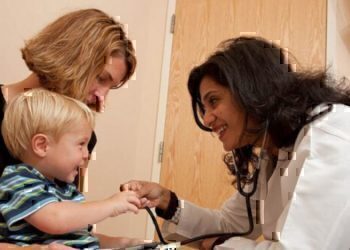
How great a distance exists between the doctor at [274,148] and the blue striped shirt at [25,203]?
0.30 m

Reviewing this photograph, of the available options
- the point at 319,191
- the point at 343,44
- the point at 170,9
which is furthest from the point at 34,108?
the point at 343,44

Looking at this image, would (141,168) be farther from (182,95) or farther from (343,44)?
(343,44)

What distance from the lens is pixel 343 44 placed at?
1.92 meters

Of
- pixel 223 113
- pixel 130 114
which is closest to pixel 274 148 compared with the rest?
pixel 223 113

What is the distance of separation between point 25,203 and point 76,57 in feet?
1.34

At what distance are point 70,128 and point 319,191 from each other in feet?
1.76

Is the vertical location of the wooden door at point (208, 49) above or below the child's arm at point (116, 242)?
above

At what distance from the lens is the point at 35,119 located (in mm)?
823

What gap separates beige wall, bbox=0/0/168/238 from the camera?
5.42 ft

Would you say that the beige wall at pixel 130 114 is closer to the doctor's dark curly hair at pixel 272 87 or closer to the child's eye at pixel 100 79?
the child's eye at pixel 100 79

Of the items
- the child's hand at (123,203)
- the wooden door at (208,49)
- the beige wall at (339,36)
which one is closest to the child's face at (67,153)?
the child's hand at (123,203)

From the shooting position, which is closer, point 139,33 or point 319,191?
point 319,191

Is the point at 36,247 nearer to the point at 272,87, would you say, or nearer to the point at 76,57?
the point at 76,57

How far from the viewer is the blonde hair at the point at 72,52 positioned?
0.97 m
